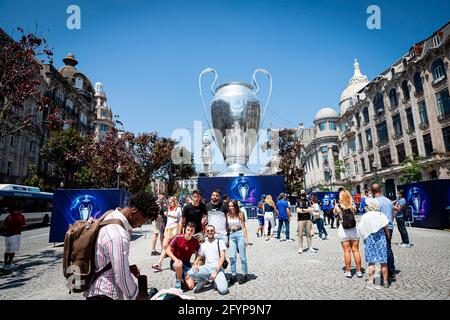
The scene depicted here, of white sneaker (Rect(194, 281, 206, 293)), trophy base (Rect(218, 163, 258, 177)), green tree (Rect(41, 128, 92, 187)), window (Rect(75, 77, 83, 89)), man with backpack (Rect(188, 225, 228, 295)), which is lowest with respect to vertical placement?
white sneaker (Rect(194, 281, 206, 293))

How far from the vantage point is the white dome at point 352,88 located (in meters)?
49.4

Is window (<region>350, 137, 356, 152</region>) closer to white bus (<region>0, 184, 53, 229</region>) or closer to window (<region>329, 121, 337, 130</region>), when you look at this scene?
window (<region>329, 121, 337, 130</region>)

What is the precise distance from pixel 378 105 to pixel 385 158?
7645 millimetres

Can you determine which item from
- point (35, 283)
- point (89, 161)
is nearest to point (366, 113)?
point (89, 161)

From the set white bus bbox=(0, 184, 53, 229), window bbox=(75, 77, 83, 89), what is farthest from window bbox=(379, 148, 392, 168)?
window bbox=(75, 77, 83, 89)

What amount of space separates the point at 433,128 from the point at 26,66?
113ft

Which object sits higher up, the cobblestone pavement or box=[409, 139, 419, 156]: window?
box=[409, 139, 419, 156]: window

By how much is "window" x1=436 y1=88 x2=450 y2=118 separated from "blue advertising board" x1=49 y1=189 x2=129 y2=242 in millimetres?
31714

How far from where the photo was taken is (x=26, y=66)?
25.5ft

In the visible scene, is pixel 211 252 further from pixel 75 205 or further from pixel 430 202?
pixel 430 202

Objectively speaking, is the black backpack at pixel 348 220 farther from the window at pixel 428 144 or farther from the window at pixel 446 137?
the window at pixel 428 144

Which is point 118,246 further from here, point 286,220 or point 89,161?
point 89,161

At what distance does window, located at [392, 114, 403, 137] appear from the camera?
109 feet

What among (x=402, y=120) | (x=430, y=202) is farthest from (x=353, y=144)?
(x=430, y=202)
